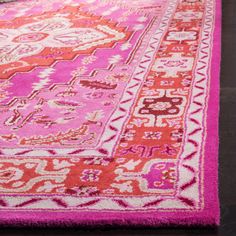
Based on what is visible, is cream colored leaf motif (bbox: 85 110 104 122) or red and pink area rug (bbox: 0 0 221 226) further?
cream colored leaf motif (bbox: 85 110 104 122)

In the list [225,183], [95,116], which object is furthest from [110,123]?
[225,183]

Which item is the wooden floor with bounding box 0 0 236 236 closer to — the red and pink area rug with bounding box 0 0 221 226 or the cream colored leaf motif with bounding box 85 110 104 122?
the red and pink area rug with bounding box 0 0 221 226

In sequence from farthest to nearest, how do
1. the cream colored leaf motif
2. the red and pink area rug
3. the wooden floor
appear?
the cream colored leaf motif → the red and pink area rug → the wooden floor

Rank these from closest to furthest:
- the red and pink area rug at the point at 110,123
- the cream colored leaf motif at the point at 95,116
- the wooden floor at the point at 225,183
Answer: the wooden floor at the point at 225,183
the red and pink area rug at the point at 110,123
the cream colored leaf motif at the point at 95,116

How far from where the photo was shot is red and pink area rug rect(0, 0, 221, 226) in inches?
62.7

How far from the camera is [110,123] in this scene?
88.7 inches

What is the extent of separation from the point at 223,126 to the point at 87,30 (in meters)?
2.26

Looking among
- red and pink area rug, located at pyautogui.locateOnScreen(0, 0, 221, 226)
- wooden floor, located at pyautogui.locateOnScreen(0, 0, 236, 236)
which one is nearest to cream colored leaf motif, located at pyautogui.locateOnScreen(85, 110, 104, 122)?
red and pink area rug, located at pyautogui.locateOnScreen(0, 0, 221, 226)

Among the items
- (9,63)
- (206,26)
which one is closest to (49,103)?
(9,63)

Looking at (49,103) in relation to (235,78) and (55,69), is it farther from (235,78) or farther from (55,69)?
(235,78)

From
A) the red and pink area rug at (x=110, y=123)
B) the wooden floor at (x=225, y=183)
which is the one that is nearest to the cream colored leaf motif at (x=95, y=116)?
the red and pink area rug at (x=110, y=123)

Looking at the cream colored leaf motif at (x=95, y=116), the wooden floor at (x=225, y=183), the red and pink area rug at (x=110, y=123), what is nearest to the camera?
the wooden floor at (x=225, y=183)

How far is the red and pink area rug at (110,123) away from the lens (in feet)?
5.22

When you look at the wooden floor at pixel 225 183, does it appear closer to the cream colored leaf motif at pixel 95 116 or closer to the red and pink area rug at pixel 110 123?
the red and pink area rug at pixel 110 123
